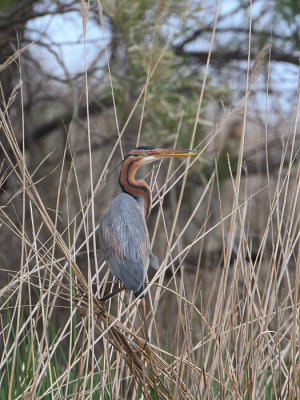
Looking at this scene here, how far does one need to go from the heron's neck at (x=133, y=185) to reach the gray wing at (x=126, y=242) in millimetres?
30

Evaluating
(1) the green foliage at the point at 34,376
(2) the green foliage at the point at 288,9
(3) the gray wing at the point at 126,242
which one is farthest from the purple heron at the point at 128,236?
(2) the green foliage at the point at 288,9

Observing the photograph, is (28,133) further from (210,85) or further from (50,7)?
(210,85)

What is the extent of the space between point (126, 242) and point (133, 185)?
0.33 ft

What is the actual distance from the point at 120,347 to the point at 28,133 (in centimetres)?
163

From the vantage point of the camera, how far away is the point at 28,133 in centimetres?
229

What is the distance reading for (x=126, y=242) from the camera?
80cm

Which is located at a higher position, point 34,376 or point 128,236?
point 128,236

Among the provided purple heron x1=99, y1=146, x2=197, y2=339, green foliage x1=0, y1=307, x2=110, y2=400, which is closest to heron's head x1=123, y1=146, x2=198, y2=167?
purple heron x1=99, y1=146, x2=197, y2=339

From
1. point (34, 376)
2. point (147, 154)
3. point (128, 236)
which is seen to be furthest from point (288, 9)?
point (34, 376)

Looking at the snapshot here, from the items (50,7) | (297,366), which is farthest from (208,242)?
(297,366)

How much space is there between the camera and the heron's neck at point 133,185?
2.76ft

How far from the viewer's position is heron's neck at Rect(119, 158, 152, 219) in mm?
841

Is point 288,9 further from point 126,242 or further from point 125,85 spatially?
point 126,242

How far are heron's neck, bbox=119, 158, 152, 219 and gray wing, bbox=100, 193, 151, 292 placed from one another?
30mm
